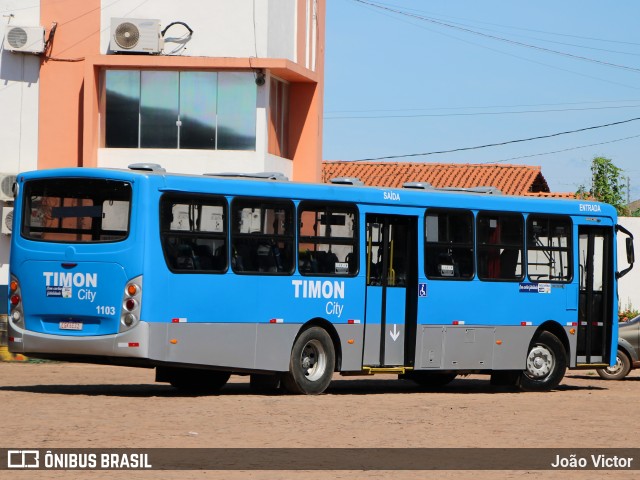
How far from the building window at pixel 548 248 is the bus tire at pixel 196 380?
214 inches

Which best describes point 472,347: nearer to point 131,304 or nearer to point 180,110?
point 131,304

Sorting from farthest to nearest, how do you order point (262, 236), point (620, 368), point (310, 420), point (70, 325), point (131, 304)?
1. point (620, 368)
2. point (262, 236)
3. point (70, 325)
4. point (131, 304)
5. point (310, 420)

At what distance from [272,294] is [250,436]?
589 cm

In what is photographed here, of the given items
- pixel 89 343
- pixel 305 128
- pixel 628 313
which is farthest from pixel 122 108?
pixel 89 343

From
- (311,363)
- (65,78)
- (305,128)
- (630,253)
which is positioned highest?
(65,78)

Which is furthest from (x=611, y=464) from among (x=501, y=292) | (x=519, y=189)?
(x=519, y=189)

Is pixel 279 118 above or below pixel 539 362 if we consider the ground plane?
above

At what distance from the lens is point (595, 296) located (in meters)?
24.0

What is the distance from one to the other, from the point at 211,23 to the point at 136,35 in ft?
6.10

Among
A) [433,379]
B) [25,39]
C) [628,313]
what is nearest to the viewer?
[433,379]

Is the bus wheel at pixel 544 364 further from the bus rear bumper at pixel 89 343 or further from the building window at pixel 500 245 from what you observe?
the bus rear bumper at pixel 89 343

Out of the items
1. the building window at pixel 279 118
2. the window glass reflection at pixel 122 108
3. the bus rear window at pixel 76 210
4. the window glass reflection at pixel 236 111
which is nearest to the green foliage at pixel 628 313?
the building window at pixel 279 118

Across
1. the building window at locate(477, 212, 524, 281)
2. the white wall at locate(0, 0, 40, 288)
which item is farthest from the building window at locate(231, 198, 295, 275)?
the white wall at locate(0, 0, 40, 288)

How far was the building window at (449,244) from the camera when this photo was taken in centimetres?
2166
